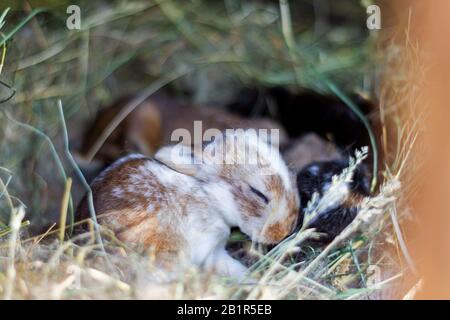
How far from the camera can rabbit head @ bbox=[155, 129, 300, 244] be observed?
2424mm

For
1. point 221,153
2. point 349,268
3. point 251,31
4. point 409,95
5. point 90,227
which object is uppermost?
point 251,31

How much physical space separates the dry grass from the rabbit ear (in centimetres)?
40

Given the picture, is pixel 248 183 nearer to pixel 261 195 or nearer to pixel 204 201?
pixel 261 195

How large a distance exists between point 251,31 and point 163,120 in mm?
671

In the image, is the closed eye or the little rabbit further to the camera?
the little rabbit

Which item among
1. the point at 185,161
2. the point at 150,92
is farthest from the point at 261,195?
the point at 150,92

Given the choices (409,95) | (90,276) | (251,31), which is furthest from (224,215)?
(251,31)

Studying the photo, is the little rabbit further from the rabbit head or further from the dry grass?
the rabbit head

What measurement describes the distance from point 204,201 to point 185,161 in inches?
7.4

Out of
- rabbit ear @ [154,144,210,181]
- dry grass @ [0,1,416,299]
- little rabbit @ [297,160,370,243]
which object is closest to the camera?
dry grass @ [0,1,416,299]

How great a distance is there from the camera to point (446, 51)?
203 centimetres

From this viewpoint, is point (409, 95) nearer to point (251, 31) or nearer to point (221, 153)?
point (221, 153)

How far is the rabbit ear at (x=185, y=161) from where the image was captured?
2.57m

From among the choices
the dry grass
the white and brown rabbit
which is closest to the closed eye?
the white and brown rabbit
